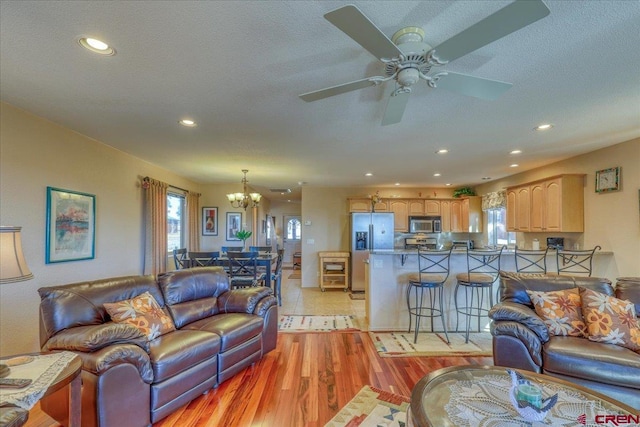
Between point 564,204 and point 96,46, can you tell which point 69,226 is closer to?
point 96,46

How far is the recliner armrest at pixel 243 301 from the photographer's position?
3.21 meters

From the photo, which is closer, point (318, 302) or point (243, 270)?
point (243, 270)

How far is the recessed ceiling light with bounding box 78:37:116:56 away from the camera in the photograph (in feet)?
5.59

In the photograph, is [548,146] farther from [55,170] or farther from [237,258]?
[55,170]

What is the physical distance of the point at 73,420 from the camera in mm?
1589

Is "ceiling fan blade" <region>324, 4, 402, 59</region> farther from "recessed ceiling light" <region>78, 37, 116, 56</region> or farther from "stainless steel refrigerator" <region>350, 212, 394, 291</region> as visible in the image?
"stainless steel refrigerator" <region>350, 212, 394, 291</region>

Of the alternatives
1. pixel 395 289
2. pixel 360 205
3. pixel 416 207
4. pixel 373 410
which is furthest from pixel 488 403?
pixel 416 207

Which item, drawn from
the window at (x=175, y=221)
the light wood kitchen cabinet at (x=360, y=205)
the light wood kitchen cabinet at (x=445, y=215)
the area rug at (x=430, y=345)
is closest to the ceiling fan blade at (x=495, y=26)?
the area rug at (x=430, y=345)

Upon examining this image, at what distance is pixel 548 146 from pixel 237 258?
4.70m

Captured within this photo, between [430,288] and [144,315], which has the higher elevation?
[144,315]

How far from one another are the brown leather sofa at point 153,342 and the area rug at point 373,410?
1.15 m

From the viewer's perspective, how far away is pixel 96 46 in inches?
69.2

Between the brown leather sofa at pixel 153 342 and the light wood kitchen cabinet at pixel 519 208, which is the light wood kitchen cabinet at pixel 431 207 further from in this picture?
the brown leather sofa at pixel 153 342

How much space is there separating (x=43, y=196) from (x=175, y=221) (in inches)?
122
